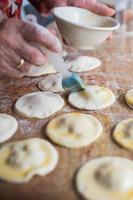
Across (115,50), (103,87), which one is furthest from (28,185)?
(115,50)

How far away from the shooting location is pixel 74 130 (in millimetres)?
962

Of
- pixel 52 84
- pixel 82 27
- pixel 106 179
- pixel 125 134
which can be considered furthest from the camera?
pixel 52 84

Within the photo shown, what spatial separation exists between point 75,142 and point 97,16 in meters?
0.56

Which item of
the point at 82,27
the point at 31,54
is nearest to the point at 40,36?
the point at 31,54

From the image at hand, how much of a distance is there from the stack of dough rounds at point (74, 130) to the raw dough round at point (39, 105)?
6cm

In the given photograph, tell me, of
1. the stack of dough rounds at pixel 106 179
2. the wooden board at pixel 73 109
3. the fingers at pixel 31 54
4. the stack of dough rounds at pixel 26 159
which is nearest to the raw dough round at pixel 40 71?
the wooden board at pixel 73 109

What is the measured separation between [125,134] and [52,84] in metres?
0.40

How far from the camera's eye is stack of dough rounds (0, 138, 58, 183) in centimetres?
81

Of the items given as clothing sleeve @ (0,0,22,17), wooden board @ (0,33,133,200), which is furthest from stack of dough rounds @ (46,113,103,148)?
clothing sleeve @ (0,0,22,17)

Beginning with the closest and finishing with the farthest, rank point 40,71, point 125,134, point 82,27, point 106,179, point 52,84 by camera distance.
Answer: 1. point 106,179
2. point 125,134
3. point 82,27
4. point 52,84
5. point 40,71

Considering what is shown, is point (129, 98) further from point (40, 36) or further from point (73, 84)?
point (40, 36)

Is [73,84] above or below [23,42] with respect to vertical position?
below

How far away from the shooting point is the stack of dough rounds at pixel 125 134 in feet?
2.99

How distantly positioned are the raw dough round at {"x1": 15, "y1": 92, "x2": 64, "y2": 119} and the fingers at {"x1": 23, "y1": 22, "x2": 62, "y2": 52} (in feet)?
0.65
